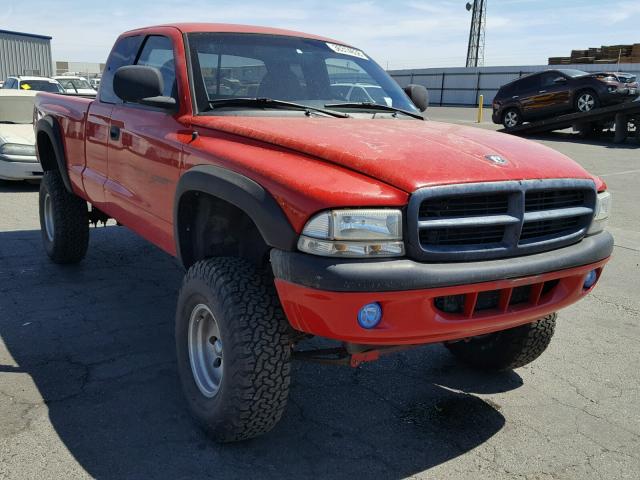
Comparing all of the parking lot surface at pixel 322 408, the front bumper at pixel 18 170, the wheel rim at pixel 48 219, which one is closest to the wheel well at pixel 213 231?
the parking lot surface at pixel 322 408

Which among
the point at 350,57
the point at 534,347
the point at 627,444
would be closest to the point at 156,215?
the point at 350,57

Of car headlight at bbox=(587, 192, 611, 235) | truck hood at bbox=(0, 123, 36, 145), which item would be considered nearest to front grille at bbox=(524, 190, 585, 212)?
car headlight at bbox=(587, 192, 611, 235)

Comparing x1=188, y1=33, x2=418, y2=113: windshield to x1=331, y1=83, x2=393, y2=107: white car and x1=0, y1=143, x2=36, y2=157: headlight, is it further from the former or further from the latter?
x1=0, y1=143, x2=36, y2=157: headlight

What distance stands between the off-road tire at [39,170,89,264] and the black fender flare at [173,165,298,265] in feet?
8.64

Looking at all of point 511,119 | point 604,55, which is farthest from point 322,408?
point 604,55

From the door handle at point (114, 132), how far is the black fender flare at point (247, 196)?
1192 mm

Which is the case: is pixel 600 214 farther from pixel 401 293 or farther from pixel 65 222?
pixel 65 222

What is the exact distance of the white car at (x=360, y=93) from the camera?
155 inches

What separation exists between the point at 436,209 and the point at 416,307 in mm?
395

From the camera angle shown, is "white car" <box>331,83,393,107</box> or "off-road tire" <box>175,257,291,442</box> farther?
"white car" <box>331,83,393,107</box>

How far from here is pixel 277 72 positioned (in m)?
3.80

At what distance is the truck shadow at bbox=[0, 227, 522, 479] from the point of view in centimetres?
287

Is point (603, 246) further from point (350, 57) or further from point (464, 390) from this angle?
point (350, 57)

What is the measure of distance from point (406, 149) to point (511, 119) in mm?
17960
